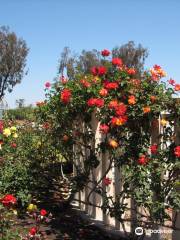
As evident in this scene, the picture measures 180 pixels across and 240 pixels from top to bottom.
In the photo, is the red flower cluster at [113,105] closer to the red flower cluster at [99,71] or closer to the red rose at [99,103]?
the red rose at [99,103]

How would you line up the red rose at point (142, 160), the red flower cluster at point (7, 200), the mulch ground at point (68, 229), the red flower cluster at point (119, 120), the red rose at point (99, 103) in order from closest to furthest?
the red flower cluster at point (7, 200) < the red rose at point (142, 160) < the red flower cluster at point (119, 120) < the red rose at point (99, 103) < the mulch ground at point (68, 229)

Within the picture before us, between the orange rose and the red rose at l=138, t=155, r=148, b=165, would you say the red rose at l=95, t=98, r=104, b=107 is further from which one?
the red rose at l=138, t=155, r=148, b=165

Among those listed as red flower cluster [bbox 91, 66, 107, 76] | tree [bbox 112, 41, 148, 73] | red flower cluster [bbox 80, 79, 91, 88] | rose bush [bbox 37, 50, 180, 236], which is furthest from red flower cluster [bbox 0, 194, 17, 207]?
tree [bbox 112, 41, 148, 73]

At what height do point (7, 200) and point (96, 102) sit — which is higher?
point (96, 102)

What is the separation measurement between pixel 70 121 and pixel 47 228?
1.24m

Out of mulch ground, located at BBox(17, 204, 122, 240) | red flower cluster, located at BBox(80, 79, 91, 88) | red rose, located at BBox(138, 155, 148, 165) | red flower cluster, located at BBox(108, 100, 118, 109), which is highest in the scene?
red flower cluster, located at BBox(80, 79, 91, 88)

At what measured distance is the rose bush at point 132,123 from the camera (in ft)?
11.4

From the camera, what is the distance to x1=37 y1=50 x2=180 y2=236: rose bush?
3.48 meters

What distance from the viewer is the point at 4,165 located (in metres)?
4.58

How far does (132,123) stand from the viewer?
3.85 metres

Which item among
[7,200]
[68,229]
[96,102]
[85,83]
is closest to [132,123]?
[96,102]

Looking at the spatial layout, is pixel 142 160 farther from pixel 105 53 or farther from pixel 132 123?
pixel 105 53

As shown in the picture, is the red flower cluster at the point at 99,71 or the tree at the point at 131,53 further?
the tree at the point at 131,53

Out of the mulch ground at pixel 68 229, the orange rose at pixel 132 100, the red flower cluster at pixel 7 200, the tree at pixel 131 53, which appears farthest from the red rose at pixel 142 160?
the tree at pixel 131 53
